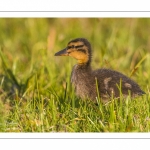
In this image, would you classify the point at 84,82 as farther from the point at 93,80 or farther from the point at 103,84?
the point at 103,84

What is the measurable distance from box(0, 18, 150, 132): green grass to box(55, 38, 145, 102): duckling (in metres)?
0.09

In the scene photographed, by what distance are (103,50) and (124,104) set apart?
1310mm

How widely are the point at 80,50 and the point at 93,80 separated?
0.33 metres

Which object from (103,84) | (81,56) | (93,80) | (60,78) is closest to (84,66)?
(81,56)

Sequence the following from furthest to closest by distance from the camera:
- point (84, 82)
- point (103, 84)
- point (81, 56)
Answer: point (81, 56) < point (84, 82) < point (103, 84)

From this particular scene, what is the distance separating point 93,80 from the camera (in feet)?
18.8

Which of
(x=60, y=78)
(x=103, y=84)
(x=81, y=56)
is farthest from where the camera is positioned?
(x=60, y=78)

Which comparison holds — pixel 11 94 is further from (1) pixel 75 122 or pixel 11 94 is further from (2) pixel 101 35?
(2) pixel 101 35

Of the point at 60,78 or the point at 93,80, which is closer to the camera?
the point at 93,80

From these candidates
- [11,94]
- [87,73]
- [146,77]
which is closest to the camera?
[87,73]

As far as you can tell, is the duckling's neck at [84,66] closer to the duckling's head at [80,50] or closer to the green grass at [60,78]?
the duckling's head at [80,50]

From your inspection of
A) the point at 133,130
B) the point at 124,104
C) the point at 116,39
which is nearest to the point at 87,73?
the point at 124,104

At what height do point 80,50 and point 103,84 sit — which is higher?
point 80,50

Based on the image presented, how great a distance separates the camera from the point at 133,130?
190 inches
